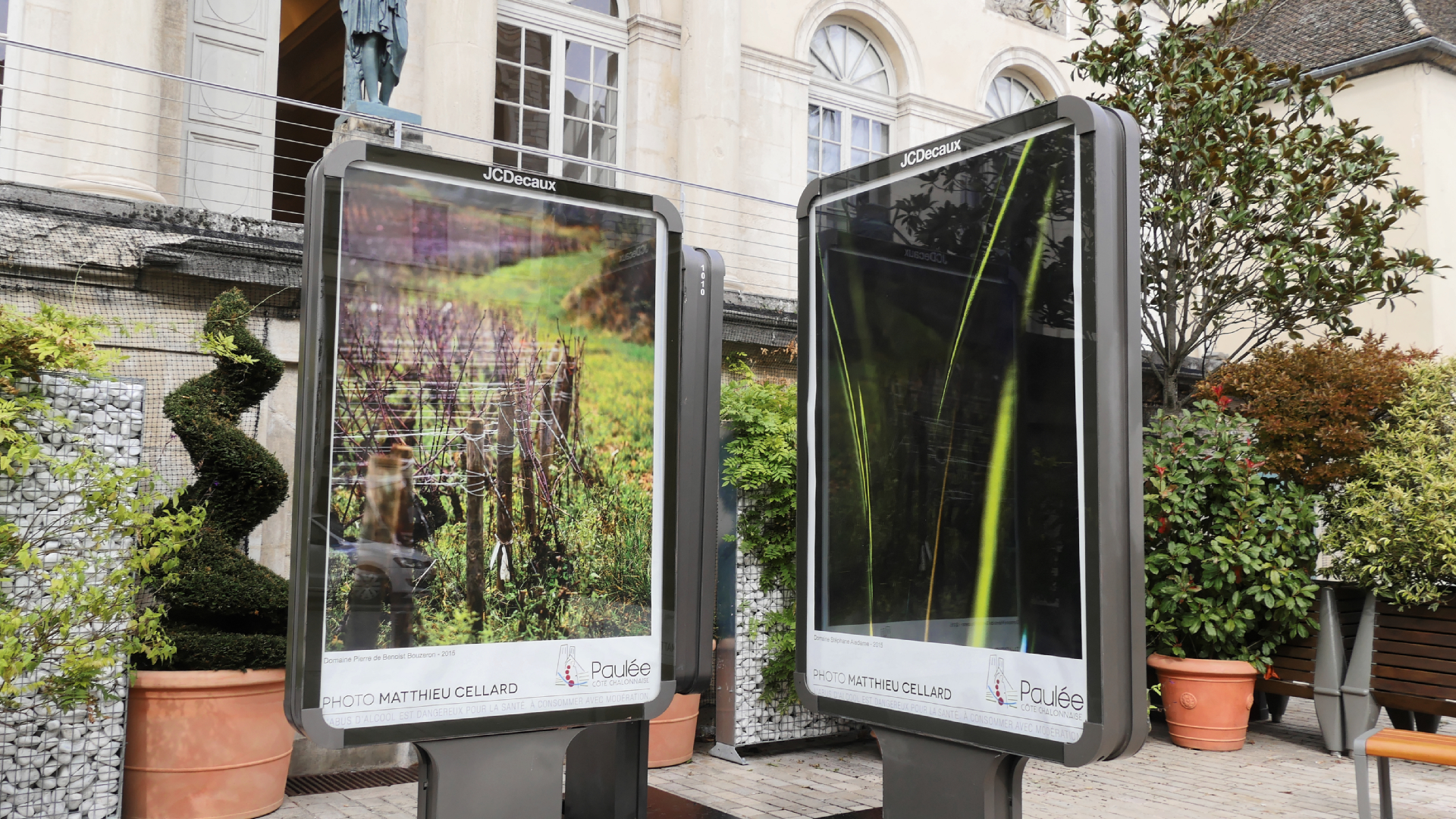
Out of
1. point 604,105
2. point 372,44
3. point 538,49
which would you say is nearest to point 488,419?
point 372,44

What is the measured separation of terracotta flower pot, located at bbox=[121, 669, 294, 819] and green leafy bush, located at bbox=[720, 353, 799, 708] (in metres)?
2.66

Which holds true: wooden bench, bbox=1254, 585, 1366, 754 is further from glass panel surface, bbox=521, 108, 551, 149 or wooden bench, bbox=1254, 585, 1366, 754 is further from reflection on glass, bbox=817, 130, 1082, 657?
glass panel surface, bbox=521, 108, 551, 149

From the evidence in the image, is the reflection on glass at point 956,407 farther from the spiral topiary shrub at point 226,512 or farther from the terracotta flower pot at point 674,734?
the terracotta flower pot at point 674,734

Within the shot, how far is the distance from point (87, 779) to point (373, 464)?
91.9 inches

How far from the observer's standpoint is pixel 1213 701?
22.8 ft

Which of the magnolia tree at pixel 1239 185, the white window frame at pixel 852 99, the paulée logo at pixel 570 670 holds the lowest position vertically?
the paulée logo at pixel 570 670

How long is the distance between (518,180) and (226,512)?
257cm

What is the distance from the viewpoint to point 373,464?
3035mm

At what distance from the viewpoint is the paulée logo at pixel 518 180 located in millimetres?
3236

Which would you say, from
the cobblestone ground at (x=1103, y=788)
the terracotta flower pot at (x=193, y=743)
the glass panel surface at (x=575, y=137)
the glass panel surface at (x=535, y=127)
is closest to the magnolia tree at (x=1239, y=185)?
the cobblestone ground at (x=1103, y=788)

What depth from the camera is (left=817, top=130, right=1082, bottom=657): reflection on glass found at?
9.43 feet

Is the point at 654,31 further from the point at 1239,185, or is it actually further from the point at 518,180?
the point at 518,180

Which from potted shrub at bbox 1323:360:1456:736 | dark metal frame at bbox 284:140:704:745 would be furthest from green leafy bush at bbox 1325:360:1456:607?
dark metal frame at bbox 284:140:704:745

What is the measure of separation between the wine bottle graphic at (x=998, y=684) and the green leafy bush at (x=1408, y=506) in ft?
15.3
